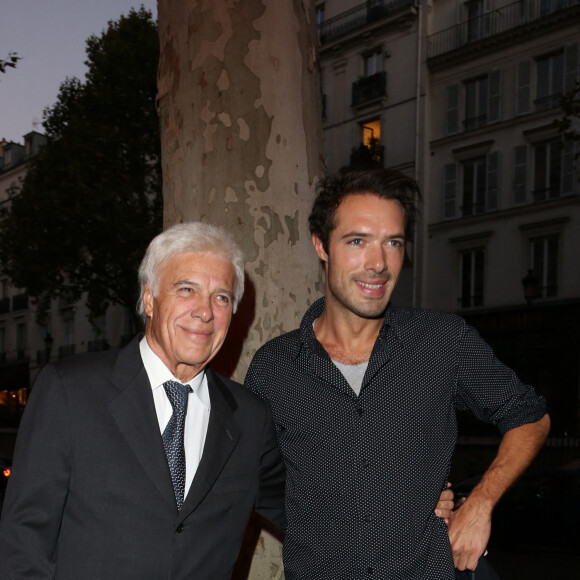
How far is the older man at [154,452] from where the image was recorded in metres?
2.29

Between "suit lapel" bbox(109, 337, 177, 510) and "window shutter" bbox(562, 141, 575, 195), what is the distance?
65.3ft

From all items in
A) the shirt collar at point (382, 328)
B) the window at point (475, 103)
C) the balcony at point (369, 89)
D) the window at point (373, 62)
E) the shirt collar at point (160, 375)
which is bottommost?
the shirt collar at point (160, 375)

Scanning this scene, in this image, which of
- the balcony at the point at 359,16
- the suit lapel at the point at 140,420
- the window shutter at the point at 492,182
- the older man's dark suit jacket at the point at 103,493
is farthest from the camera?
the balcony at the point at 359,16

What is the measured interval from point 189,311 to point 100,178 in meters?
19.3

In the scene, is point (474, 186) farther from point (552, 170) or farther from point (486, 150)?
point (552, 170)

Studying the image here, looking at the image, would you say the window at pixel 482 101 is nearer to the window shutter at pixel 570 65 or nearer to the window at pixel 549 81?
the window at pixel 549 81

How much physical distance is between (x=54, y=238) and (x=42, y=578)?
20.2 meters

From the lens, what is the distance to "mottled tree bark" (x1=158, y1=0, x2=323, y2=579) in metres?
3.56

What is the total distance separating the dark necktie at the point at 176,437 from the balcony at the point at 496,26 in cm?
2134

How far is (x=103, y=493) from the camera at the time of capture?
2.32 metres

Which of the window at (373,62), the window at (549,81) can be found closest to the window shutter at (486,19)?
the window at (549,81)

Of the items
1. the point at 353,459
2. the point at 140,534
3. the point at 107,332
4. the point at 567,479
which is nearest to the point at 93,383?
the point at 140,534

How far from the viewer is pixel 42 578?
2236 millimetres

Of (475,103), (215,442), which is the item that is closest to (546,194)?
(475,103)
